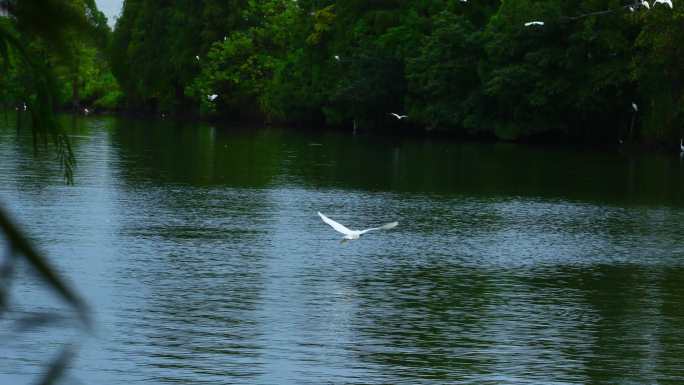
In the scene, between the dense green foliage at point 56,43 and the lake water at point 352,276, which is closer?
the dense green foliage at point 56,43

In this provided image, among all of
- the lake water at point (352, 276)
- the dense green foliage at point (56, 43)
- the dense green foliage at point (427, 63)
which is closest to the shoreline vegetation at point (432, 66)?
the dense green foliage at point (427, 63)

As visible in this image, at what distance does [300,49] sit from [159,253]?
227 ft

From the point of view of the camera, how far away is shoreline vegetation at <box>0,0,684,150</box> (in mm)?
63938

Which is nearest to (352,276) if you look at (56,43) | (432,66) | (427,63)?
(56,43)

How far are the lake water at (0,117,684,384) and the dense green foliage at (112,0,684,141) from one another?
1318 cm

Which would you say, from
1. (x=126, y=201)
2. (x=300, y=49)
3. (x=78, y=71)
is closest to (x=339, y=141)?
(x=300, y=49)

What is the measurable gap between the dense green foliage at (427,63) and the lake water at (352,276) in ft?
43.3

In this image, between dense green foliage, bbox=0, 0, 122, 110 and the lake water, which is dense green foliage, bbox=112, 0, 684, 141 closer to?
the lake water

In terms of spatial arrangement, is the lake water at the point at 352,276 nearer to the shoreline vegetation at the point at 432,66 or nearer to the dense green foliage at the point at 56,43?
the dense green foliage at the point at 56,43

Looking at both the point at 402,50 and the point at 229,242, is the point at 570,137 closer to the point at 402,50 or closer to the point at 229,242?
the point at 402,50

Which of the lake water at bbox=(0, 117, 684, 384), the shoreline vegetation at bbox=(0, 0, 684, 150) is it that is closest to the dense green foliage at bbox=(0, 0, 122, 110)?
the lake water at bbox=(0, 117, 684, 384)

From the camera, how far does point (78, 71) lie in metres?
3.89

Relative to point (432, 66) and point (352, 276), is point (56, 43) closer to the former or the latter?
point (352, 276)

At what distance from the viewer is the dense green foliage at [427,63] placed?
210 ft
